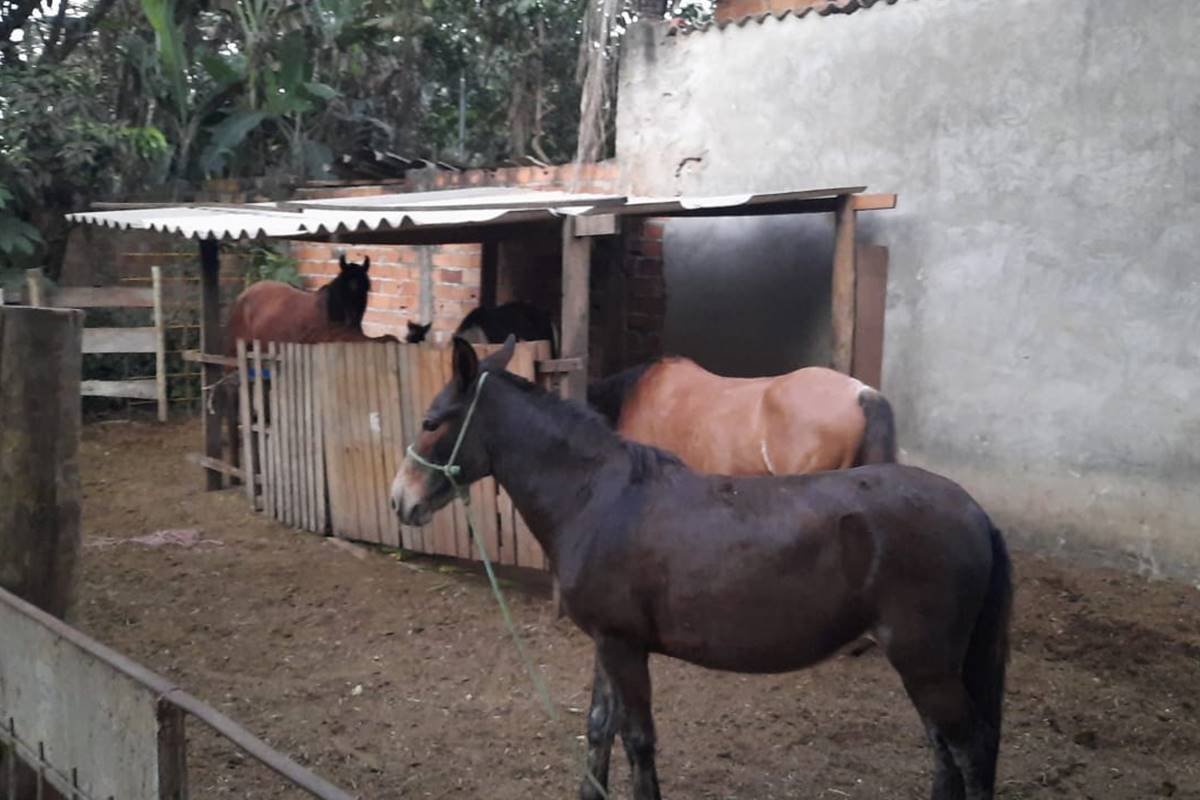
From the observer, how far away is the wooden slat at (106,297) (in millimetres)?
10680

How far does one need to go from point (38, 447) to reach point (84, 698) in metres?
0.92

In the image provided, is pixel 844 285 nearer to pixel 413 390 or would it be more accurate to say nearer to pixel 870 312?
pixel 870 312

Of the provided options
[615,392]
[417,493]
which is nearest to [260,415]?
[615,392]

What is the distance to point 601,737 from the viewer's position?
12.6 feet

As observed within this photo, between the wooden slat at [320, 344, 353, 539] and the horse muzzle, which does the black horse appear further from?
the horse muzzle

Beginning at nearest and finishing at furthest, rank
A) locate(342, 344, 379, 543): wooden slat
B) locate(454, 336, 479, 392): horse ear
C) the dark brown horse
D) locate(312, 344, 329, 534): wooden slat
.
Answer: the dark brown horse
locate(454, 336, 479, 392): horse ear
locate(342, 344, 379, 543): wooden slat
locate(312, 344, 329, 534): wooden slat

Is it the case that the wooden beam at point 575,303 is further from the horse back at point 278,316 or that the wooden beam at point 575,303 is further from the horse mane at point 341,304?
the horse mane at point 341,304

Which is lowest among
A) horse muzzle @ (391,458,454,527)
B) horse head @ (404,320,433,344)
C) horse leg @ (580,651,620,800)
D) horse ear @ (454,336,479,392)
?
horse leg @ (580,651,620,800)

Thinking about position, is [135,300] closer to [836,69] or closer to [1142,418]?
[836,69]

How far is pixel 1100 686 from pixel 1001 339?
7.30 ft

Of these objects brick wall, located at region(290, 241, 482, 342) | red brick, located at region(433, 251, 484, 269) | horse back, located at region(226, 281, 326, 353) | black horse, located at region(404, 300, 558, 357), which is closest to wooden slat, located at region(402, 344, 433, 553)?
black horse, located at region(404, 300, 558, 357)

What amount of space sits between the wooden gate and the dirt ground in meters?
0.28

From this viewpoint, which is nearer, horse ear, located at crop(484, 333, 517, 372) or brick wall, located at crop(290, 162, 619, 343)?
horse ear, located at crop(484, 333, 517, 372)

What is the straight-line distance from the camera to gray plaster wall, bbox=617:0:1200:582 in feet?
19.4
